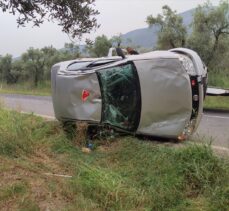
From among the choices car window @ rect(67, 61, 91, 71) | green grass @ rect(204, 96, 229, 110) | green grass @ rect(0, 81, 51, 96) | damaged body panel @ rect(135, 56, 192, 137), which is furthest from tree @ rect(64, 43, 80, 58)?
green grass @ rect(204, 96, 229, 110)

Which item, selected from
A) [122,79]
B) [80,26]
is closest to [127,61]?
[122,79]

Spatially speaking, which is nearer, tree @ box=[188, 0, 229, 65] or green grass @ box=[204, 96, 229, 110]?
green grass @ box=[204, 96, 229, 110]

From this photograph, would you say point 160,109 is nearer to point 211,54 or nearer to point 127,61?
point 127,61

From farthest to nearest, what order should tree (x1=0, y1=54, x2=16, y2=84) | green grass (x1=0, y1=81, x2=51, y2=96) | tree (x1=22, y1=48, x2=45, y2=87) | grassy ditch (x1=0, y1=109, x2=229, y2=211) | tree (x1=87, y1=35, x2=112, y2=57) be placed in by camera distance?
tree (x1=0, y1=54, x2=16, y2=84) < tree (x1=22, y1=48, x2=45, y2=87) < tree (x1=87, y1=35, x2=112, y2=57) < green grass (x1=0, y1=81, x2=51, y2=96) < grassy ditch (x1=0, y1=109, x2=229, y2=211)

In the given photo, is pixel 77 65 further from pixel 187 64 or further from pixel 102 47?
pixel 102 47

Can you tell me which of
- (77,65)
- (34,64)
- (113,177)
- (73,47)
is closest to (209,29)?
(73,47)

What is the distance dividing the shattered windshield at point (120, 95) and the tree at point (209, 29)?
13625mm

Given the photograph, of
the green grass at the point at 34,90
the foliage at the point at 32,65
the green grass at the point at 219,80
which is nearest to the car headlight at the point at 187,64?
the green grass at the point at 219,80

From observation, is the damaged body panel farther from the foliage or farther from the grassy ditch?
the foliage

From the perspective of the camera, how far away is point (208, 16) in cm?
2022

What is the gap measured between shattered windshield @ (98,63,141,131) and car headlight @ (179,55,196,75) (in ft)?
2.44

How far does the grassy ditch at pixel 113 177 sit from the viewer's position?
4801 millimetres

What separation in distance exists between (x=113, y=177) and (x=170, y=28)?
17387 mm

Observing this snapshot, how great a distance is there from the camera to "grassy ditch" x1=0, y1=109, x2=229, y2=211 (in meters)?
4.80
